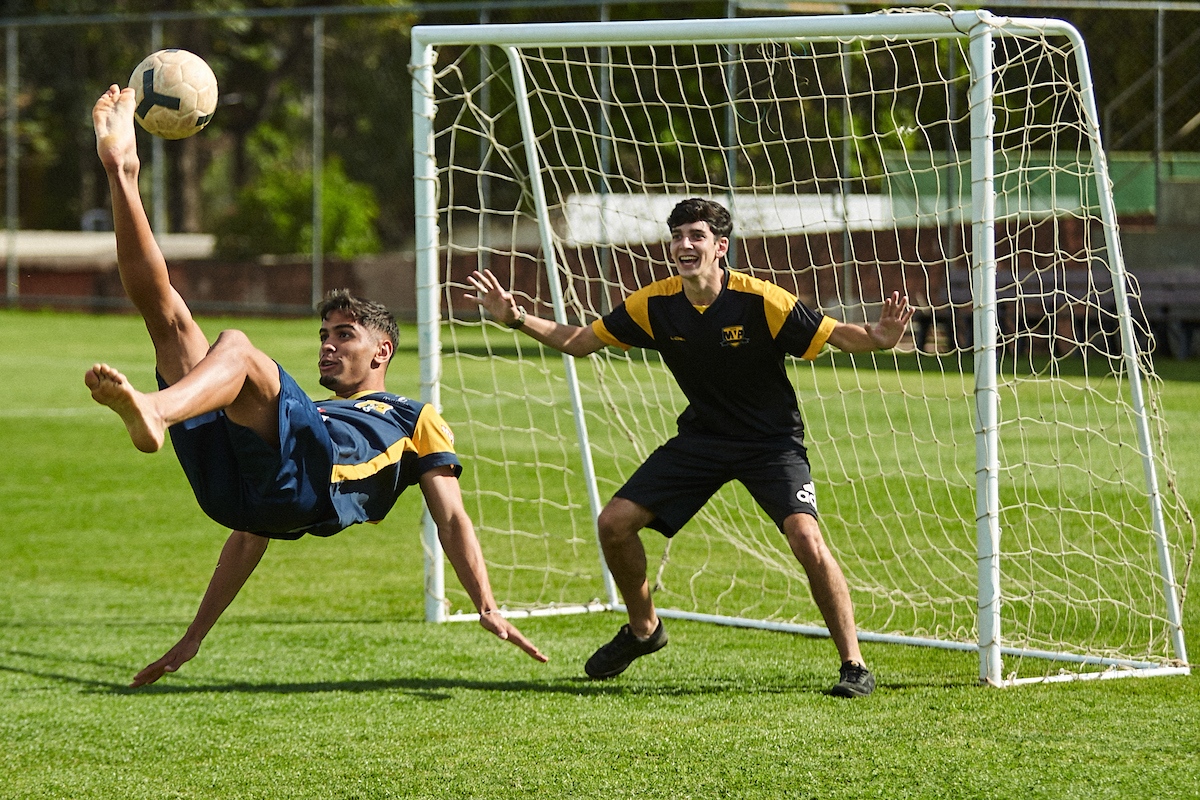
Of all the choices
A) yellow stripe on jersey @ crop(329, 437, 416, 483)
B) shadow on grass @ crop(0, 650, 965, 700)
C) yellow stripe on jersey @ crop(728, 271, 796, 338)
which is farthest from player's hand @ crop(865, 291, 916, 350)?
yellow stripe on jersey @ crop(329, 437, 416, 483)

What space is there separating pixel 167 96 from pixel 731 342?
2.39 m

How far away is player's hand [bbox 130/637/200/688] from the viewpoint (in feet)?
17.3

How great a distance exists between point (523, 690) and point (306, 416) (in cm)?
202

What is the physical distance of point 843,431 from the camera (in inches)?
495

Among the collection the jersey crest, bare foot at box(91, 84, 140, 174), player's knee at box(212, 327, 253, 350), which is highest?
bare foot at box(91, 84, 140, 174)

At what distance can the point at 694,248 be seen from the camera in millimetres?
6242

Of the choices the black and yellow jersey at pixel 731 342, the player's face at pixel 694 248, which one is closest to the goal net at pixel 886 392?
the black and yellow jersey at pixel 731 342

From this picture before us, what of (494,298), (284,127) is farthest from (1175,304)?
(284,127)

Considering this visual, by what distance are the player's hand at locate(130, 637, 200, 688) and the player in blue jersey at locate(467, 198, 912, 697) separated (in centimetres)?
182

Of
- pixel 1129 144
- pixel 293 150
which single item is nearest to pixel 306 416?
pixel 1129 144

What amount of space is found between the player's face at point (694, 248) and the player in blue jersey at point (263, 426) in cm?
125

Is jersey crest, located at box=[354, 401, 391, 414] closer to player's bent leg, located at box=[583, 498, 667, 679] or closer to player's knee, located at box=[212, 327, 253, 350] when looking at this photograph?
player's knee, located at box=[212, 327, 253, 350]

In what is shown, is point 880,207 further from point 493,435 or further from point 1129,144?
point 1129,144

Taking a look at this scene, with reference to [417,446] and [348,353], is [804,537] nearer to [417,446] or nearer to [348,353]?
[417,446]
